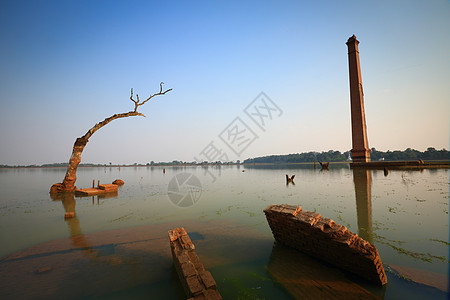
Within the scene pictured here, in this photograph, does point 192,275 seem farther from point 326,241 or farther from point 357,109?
point 357,109

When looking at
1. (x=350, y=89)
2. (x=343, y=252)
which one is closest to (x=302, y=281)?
(x=343, y=252)

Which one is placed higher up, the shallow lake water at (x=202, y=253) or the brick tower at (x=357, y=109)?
the brick tower at (x=357, y=109)

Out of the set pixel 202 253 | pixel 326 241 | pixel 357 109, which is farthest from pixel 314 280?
pixel 357 109

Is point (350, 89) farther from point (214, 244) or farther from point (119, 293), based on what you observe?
point (119, 293)

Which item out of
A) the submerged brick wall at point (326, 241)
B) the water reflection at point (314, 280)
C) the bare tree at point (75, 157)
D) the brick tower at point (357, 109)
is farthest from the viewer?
the brick tower at point (357, 109)

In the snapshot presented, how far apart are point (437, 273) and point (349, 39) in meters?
54.8

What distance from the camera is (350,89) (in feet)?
143

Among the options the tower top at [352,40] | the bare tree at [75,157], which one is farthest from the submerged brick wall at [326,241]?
the tower top at [352,40]

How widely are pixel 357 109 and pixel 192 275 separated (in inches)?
1950

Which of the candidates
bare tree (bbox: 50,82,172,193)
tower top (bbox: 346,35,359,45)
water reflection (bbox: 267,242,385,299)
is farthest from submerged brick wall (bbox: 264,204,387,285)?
tower top (bbox: 346,35,359,45)

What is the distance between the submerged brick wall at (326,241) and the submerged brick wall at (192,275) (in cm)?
296

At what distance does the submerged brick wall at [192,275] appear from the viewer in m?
3.42

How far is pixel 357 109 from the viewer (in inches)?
1647

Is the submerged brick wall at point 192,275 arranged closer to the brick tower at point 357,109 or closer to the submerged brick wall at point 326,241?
the submerged brick wall at point 326,241
